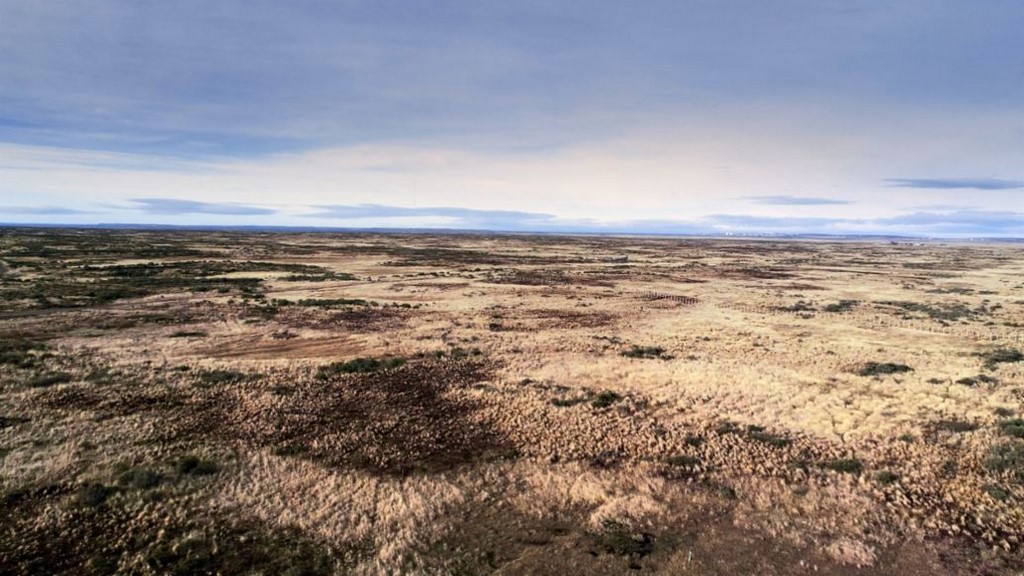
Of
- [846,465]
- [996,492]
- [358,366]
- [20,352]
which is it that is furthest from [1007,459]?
[20,352]

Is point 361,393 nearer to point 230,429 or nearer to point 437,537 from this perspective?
point 230,429

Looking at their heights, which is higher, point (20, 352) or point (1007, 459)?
point (20, 352)

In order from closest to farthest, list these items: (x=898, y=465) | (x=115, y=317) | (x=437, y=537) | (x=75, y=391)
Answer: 1. (x=437, y=537)
2. (x=898, y=465)
3. (x=75, y=391)
4. (x=115, y=317)

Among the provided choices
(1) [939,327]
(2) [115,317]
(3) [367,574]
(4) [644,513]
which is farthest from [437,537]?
(1) [939,327]

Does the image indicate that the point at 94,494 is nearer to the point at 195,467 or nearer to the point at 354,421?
the point at 195,467

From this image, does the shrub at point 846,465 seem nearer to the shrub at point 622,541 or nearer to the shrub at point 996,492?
the shrub at point 996,492

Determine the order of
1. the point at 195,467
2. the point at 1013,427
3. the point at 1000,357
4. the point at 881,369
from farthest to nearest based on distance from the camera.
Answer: the point at 1000,357, the point at 881,369, the point at 1013,427, the point at 195,467
